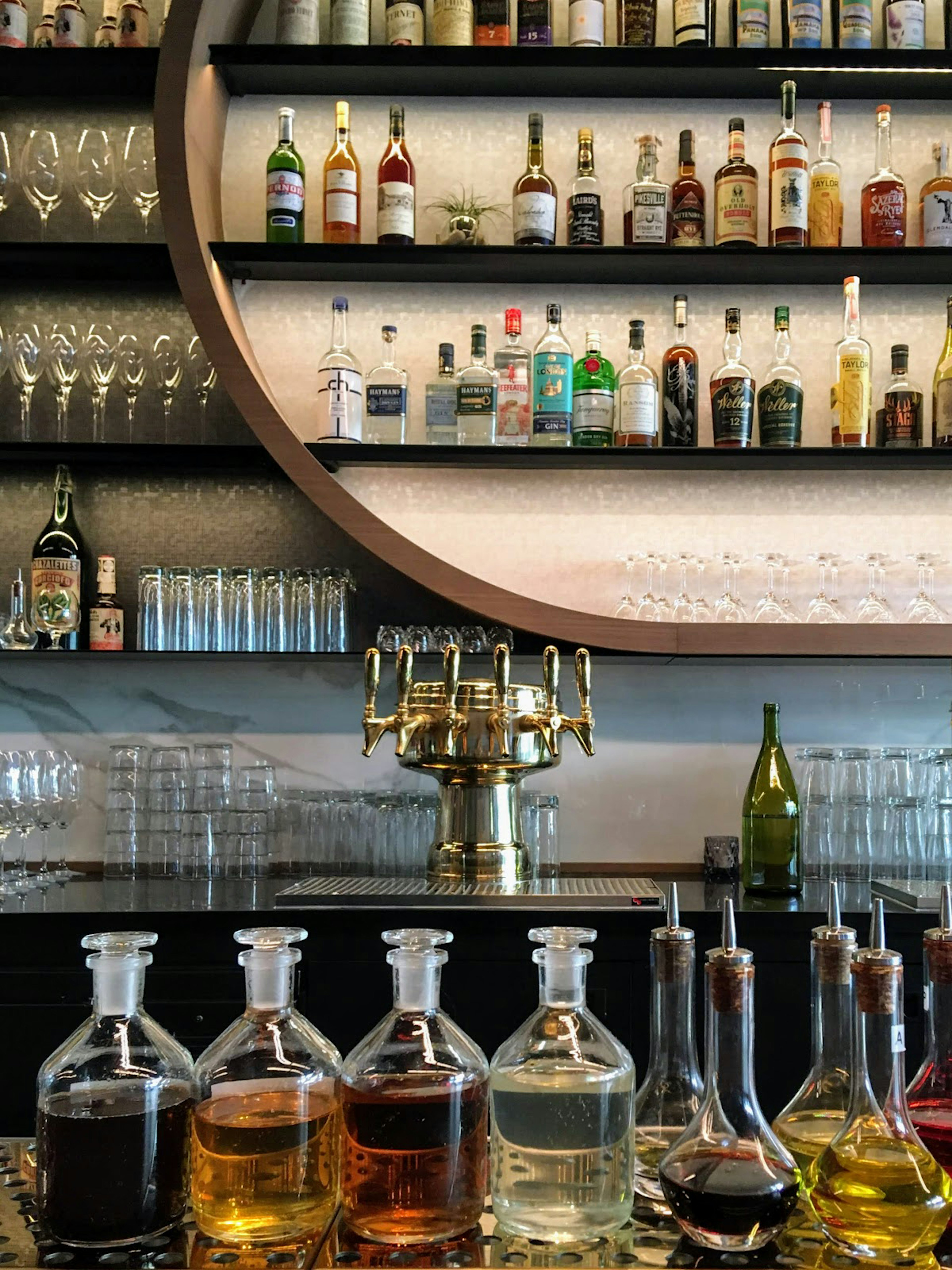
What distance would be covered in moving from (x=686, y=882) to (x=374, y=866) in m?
0.69

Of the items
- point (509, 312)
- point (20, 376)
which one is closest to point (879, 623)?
point (509, 312)

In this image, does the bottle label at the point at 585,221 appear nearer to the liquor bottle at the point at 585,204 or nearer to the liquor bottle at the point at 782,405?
the liquor bottle at the point at 585,204

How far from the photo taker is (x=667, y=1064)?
802mm

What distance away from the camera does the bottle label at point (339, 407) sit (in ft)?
9.34

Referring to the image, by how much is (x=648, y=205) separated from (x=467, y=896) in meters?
1.61

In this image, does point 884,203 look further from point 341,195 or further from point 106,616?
point 106,616

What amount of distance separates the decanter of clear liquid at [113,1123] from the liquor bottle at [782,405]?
2.35 m

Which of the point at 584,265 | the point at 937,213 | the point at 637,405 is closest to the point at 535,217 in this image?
the point at 584,265

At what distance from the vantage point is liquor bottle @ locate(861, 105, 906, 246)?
290cm

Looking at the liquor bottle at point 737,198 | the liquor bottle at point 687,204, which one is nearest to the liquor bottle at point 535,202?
the liquor bottle at point 687,204

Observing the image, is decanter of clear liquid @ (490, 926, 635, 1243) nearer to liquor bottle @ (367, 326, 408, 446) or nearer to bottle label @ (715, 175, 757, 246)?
liquor bottle @ (367, 326, 408, 446)

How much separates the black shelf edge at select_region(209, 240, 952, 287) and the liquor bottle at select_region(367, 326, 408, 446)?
18cm

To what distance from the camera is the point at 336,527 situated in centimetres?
303

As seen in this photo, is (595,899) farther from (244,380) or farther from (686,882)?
(244,380)
